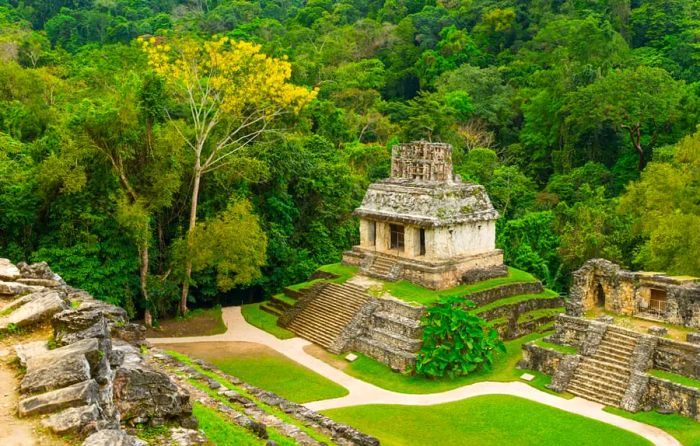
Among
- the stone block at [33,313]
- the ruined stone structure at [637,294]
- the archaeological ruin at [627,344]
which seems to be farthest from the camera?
the ruined stone structure at [637,294]

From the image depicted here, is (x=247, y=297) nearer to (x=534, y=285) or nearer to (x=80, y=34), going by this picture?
(x=534, y=285)

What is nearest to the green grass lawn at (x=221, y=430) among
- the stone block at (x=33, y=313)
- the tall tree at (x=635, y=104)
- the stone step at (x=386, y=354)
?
the stone block at (x=33, y=313)

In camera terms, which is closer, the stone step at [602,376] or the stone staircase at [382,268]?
the stone step at [602,376]

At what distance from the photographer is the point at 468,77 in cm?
4938

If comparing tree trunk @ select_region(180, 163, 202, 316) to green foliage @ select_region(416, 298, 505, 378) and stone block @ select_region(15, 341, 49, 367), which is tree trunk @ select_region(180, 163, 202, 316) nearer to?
green foliage @ select_region(416, 298, 505, 378)

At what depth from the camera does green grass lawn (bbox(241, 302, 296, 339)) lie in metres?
23.8

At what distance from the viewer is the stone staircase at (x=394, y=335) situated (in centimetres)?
2039

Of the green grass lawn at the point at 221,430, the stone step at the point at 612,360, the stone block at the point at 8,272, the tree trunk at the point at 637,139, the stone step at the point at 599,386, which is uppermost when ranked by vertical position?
the tree trunk at the point at 637,139

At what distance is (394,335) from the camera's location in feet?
69.6

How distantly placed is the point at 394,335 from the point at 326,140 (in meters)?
14.4

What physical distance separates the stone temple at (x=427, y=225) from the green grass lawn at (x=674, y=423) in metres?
7.77

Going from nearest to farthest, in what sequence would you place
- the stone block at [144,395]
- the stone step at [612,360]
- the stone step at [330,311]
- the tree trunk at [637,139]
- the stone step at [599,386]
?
the stone block at [144,395], the stone step at [599,386], the stone step at [612,360], the stone step at [330,311], the tree trunk at [637,139]

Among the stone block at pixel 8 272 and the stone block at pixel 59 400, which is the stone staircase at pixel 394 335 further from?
the stone block at pixel 59 400

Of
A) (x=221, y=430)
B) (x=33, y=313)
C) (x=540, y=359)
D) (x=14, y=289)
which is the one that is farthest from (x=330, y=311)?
Answer: (x=33, y=313)
